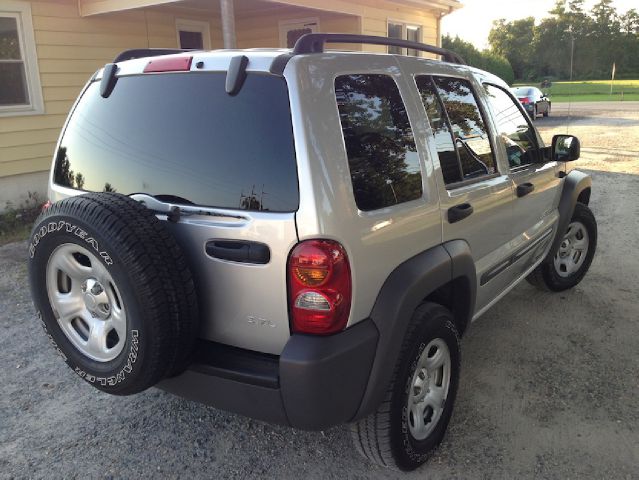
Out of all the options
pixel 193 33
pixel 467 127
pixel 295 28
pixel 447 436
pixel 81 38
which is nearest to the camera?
pixel 447 436

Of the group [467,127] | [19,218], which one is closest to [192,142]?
[467,127]

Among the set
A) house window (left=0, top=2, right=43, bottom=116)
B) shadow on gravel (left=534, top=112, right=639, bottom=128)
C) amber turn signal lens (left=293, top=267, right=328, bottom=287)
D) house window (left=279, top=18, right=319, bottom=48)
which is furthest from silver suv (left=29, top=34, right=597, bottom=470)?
shadow on gravel (left=534, top=112, right=639, bottom=128)

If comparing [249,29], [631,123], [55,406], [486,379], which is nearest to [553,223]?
[486,379]

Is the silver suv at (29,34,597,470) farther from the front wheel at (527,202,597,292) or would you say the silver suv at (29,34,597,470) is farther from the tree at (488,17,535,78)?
the tree at (488,17,535,78)

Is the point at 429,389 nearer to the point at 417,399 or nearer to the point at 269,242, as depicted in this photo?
the point at 417,399

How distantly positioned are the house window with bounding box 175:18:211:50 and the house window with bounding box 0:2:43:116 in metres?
2.77

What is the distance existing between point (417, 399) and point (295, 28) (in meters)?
9.62

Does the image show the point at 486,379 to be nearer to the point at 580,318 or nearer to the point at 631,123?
the point at 580,318

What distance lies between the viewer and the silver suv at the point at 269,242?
6.96 ft

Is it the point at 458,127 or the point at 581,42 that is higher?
the point at 581,42

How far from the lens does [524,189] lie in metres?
3.61

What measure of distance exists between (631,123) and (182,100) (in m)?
22.2

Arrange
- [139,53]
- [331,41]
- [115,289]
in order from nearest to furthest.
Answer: [115,289], [331,41], [139,53]

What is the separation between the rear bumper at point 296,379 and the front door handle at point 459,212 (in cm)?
81
